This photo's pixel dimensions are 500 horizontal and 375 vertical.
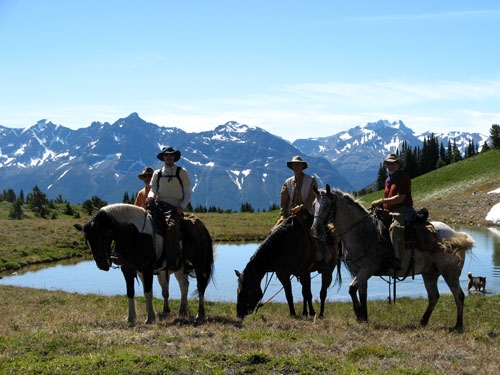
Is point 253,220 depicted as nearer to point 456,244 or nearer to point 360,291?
point 456,244

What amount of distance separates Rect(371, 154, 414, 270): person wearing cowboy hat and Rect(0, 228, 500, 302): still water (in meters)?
7.40

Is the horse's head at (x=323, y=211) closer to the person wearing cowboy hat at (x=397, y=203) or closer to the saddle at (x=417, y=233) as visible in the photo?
the person wearing cowboy hat at (x=397, y=203)

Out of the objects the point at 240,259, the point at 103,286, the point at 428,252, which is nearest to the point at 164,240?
the point at 428,252

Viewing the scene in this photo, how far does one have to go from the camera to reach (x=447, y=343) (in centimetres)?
1123

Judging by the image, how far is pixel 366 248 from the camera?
45.1 ft

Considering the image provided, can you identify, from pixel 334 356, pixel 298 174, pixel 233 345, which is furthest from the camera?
pixel 298 174

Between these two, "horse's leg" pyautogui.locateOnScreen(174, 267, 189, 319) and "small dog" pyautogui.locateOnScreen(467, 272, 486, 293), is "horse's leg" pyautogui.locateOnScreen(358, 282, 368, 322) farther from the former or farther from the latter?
"small dog" pyautogui.locateOnScreen(467, 272, 486, 293)

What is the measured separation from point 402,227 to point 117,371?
25.4 feet

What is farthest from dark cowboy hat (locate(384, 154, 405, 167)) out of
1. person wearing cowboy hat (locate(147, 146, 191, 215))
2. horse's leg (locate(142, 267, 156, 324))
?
horse's leg (locate(142, 267, 156, 324))

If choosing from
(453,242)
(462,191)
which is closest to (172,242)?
(453,242)

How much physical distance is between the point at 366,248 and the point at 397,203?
1360 millimetres

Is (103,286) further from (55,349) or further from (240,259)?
(55,349)

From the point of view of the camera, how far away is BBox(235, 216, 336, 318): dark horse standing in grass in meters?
14.3

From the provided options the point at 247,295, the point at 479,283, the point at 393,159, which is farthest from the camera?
the point at 479,283
